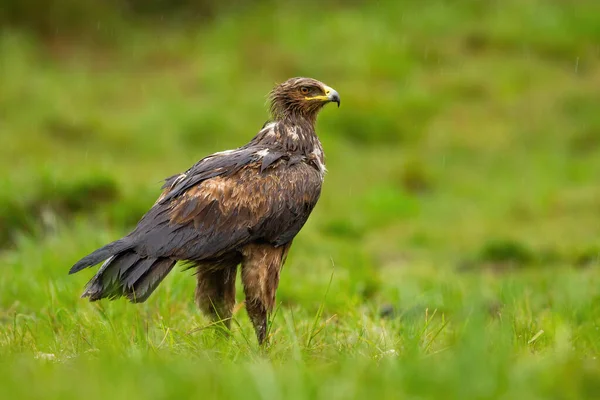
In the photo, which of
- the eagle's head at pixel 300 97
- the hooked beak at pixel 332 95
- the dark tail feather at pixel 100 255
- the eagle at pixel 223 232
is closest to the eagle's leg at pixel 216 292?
the eagle at pixel 223 232

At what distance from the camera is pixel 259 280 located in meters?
5.12

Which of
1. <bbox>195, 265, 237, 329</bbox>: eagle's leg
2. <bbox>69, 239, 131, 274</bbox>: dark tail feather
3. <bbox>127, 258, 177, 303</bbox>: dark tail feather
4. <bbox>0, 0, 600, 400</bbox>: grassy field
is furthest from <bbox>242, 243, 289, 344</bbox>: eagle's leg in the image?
<bbox>69, 239, 131, 274</bbox>: dark tail feather

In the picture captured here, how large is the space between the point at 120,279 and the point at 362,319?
1.41 m

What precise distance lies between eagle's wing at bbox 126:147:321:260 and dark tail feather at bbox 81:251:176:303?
60 mm

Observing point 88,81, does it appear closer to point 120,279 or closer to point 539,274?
point 539,274

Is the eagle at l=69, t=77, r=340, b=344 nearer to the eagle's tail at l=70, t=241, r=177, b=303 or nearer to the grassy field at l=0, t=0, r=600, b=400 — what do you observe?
the eagle's tail at l=70, t=241, r=177, b=303

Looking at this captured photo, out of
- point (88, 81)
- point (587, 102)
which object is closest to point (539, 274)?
point (587, 102)

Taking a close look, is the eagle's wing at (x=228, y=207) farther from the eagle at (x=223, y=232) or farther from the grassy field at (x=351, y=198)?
the grassy field at (x=351, y=198)

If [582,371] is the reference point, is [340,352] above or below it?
below

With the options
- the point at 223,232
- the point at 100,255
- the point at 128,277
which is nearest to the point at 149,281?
the point at 128,277

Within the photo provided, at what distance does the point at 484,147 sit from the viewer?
14797mm

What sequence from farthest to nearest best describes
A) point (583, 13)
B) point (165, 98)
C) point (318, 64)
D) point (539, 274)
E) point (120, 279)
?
point (583, 13) < point (318, 64) < point (165, 98) < point (539, 274) < point (120, 279)

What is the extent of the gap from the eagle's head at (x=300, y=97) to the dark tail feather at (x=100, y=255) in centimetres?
148

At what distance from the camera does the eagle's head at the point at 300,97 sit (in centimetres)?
588
